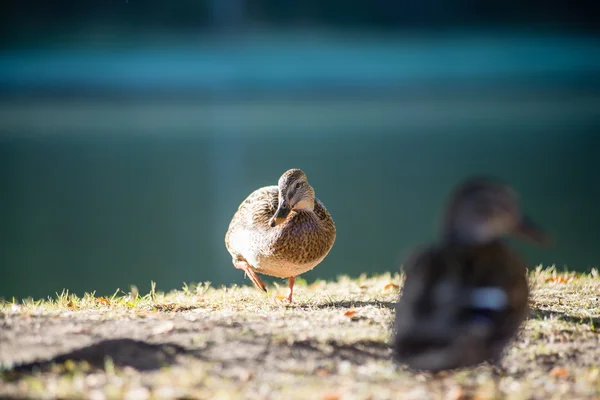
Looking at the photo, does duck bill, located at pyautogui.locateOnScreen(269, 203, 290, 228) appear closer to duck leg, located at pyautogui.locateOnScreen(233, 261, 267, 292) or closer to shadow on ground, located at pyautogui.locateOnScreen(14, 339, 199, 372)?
duck leg, located at pyautogui.locateOnScreen(233, 261, 267, 292)

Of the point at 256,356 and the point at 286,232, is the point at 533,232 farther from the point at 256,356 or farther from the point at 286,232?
the point at 286,232

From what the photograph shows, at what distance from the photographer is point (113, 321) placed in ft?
13.3

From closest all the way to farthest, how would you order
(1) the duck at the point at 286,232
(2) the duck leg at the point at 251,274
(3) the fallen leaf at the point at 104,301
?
(3) the fallen leaf at the point at 104,301
(1) the duck at the point at 286,232
(2) the duck leg at the point at 251,274

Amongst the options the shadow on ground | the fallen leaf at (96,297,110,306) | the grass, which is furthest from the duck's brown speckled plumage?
the shadow on ground

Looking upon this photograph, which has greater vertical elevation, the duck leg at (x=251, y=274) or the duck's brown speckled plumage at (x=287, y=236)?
the duck's brown speckled plumage at (x=287, y=236)

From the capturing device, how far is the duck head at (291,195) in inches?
198

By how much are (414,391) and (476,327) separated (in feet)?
1.40

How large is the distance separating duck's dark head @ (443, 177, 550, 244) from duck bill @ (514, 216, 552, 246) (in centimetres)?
11

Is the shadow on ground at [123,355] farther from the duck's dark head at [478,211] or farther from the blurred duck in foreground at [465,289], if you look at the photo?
the duck's dark head at [478,211]

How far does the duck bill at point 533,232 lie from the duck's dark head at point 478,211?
4.5 inches

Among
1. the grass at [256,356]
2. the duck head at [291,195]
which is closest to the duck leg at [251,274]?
the duck head at [291,195]

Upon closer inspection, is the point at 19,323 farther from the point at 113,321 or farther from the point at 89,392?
the point at 89,392

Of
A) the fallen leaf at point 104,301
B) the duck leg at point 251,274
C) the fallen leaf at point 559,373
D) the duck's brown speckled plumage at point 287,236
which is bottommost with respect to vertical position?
the fallen leaf at point 559,373

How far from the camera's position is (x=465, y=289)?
3.06 m
